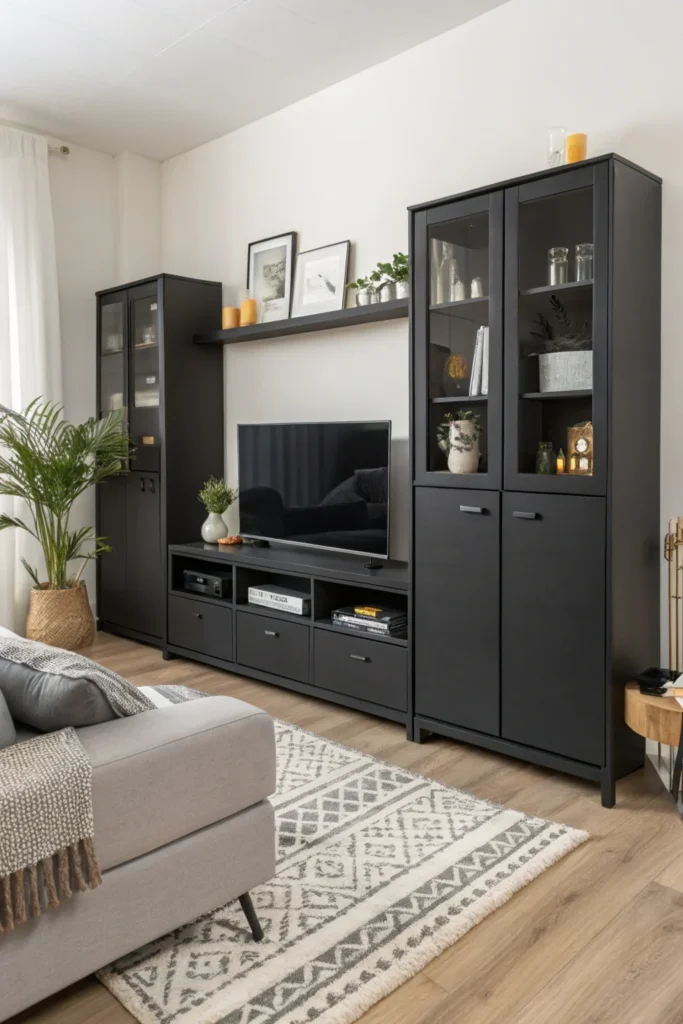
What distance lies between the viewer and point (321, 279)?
13.3 feet

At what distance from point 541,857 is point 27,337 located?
378 centimetres

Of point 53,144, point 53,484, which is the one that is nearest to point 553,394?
point 53,484

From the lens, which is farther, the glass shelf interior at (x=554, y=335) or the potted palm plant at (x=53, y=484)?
the potted palm plant at (x=53, y=484)

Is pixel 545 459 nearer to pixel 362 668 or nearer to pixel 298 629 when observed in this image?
pixel 362 668

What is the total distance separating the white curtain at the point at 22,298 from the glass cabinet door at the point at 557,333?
114 inches

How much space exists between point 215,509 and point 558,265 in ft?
7.59

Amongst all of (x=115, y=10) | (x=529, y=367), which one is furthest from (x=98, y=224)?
(x=529, y=367)

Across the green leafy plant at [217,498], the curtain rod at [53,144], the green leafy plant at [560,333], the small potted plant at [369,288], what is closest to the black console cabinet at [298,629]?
the green leafy plant at [217,498]

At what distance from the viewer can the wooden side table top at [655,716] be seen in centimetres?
245

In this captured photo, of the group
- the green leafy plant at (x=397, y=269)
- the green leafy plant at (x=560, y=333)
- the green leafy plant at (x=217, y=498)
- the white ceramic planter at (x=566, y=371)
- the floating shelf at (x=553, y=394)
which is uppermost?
the green leafy plant at (x=397, y=269)

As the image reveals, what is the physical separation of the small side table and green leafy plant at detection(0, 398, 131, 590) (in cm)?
299

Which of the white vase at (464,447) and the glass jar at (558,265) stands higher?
the glass jar at (558,265)

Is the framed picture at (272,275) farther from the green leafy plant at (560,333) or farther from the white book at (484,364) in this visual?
the green leafy plant at (560,333)

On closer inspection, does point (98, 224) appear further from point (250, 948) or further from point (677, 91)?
point (250, 948)
